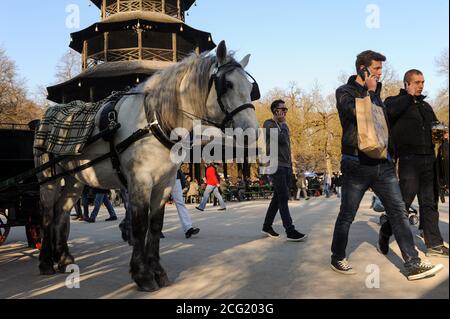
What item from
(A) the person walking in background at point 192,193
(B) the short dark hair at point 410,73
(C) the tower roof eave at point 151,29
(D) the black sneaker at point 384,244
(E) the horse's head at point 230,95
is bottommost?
(A) the person walking in background at point 192,193

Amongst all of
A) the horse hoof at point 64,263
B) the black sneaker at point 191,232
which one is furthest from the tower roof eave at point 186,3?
the horse hoof at point 64,263

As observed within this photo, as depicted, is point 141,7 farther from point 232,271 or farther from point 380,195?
point 380,195

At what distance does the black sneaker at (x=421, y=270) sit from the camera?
4016 millimetres

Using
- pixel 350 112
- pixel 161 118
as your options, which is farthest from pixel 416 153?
pixel 161 118

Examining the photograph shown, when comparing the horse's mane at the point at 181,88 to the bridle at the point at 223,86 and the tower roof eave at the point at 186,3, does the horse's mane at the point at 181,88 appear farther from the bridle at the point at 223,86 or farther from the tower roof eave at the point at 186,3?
the tower roof eave at the point at 186,3

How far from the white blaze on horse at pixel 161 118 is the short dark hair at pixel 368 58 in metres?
1.18

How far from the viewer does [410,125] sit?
554cm

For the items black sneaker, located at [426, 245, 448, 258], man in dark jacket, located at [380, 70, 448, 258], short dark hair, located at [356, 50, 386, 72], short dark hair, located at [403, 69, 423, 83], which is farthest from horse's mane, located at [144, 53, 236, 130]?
black sneaker, located at [426, 245, 448, 258]

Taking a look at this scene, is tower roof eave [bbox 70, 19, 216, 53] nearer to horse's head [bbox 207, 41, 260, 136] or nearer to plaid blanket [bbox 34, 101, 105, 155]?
plaid blanket [bbox 34, 101, 105, 155]

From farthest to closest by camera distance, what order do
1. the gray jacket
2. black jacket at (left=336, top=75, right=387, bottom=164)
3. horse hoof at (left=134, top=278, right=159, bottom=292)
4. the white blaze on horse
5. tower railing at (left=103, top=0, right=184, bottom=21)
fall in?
1. tower railing at (left=103, top=0, right=184, bottom=21)
2. the gray jacket
3. black jacket at (left=336, top=75, right=387, bottom=164)
4. horse hoof at (left=134, top=278, right=159, bottom=292)
5. the white blaze on horse

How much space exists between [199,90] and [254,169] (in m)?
49.5

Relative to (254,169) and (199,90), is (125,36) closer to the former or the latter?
(254,169)

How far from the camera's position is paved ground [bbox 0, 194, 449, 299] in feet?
12.5

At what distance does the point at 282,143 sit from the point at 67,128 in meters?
3.75
